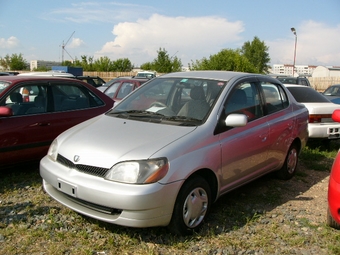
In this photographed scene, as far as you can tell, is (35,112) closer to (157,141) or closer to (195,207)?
(157,141)

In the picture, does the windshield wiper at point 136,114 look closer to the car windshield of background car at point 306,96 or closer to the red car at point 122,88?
the car windshield of background car at point 306,96

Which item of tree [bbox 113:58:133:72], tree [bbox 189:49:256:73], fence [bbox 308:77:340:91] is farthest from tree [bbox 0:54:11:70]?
fence [bbox 308:77:340:91]

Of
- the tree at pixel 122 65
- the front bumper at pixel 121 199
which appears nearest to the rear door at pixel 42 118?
the front bumper at pixel 121 199

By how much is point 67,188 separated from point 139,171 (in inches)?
30.7

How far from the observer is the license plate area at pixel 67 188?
3.43m

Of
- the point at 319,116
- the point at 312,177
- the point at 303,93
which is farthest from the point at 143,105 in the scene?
the point at 303,93

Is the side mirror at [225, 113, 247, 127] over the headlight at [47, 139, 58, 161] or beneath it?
over

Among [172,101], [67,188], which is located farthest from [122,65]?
[67,188]

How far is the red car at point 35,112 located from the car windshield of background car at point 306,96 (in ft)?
15.6

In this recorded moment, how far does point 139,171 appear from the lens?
3.25 meters

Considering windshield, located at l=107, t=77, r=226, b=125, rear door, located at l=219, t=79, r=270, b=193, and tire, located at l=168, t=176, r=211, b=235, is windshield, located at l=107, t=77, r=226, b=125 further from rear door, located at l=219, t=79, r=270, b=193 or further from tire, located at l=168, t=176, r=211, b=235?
tire, located at l=168, t=176, r=211, b=235

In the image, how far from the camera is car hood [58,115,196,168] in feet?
11.1

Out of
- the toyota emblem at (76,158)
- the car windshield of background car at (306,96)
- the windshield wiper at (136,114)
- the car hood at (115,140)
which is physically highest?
the car windshield of background car at (306,96)

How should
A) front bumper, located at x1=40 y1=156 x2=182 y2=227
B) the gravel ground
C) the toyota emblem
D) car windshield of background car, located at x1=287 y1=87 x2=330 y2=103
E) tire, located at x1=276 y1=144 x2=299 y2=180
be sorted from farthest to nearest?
car windshield of background car, located at x1=287 y1=87 x2=330 y2=103 → tire, located at x1=276 y1=144 x2=299 y2=180 → the toyota emblem → the gravel ground → front bumper, located at x1=40 y1=156 x2=182 y2=227
